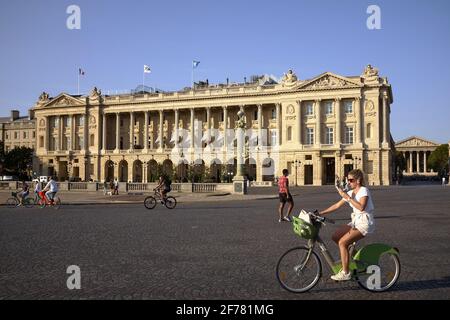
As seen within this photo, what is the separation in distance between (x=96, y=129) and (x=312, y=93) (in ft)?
154

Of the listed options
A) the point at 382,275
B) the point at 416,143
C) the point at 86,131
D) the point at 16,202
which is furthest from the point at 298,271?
the point at 416,143

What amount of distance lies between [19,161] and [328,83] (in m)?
70.5

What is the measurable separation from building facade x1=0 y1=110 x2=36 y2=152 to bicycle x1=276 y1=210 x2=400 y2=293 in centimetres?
12826

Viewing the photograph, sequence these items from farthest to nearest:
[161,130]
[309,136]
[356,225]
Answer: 1. [161,130]
2. [309,136]
3. [356,225]

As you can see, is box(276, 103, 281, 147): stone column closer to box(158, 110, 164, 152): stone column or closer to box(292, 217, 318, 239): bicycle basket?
box(158, 110, 164, 152): stone column

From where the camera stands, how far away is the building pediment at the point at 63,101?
106m

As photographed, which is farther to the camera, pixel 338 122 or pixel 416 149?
pixel 416 149

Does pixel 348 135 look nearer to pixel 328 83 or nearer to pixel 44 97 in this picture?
pixel 328 83

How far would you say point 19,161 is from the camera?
111 metres

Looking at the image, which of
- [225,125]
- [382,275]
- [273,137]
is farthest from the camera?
[225,125]

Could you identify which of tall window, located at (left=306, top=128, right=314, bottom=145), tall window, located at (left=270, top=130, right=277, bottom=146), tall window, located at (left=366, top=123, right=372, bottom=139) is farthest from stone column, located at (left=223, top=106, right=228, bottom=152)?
tall window, located at (left=366, top=123, right=372, bottom=139)

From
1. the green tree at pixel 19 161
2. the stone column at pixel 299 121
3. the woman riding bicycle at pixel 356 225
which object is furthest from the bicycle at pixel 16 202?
the green tree at pixel 19 161

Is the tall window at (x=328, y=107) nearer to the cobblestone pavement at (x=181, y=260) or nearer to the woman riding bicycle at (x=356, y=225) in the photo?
the cobblestone pavement at (x=181, y=260)
